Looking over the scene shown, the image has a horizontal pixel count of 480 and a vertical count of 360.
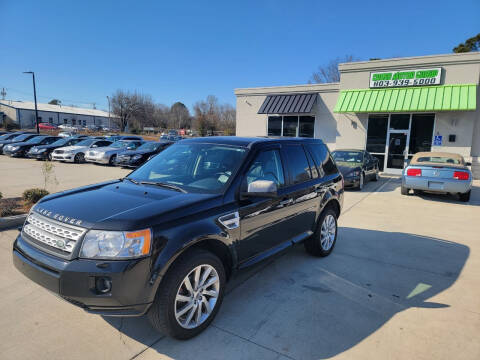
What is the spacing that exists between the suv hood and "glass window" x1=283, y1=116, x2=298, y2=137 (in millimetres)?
17422

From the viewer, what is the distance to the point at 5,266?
4.15 m

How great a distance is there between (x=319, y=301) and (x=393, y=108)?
14.5m

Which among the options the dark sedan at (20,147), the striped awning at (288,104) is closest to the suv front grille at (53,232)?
the striped awning at (288,104)

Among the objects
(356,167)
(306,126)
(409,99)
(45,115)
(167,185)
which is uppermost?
(45,115)

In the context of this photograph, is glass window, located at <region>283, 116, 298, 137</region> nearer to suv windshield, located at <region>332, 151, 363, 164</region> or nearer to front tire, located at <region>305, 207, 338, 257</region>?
suv windshield, located at <region>332, 151, 363, 164</region>

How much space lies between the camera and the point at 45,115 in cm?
7400

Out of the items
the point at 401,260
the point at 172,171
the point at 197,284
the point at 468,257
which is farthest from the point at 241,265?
the point at 468,257

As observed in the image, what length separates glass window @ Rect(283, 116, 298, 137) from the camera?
19766 mm

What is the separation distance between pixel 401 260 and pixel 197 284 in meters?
3.51

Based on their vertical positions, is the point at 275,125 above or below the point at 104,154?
above

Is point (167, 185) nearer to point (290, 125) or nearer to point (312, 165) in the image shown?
point (312, 165)

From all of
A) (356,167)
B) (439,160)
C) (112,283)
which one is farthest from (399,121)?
(112,283)

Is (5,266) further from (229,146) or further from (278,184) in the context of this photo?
(278,184)

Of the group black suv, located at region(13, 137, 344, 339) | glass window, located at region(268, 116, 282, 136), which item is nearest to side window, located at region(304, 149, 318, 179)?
black suv, located at region(13, 137, 344, 339)
